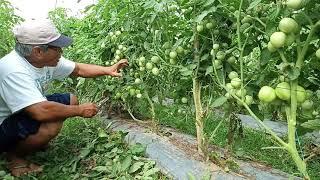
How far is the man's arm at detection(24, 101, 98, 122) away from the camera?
276 cm

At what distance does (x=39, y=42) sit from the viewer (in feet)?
9.32

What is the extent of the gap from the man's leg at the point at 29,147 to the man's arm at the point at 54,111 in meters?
0.07

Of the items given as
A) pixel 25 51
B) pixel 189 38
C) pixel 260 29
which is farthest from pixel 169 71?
pixel 260 29

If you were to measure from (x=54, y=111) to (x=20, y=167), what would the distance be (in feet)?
1.46

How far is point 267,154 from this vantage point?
136 inches

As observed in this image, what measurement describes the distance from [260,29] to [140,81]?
4.72 feet

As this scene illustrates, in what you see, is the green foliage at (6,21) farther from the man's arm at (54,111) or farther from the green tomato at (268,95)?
the green tomato at (268,95)

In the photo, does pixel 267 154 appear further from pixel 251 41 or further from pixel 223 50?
pixel 251 41

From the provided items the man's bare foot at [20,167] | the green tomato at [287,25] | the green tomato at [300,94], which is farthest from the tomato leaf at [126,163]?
the green tomato at [287,25]

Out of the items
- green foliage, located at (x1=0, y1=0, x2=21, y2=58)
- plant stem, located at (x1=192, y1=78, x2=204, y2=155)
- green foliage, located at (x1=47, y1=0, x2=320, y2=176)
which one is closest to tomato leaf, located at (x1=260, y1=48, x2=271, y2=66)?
green foliage, located at (x1=47, y1=0, x2=320, y2=176)

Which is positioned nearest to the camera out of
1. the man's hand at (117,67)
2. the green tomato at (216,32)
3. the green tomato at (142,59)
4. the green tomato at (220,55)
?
the green tomato at (220,55)

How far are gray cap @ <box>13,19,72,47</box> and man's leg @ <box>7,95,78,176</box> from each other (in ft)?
1.59

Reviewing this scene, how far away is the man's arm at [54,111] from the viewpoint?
9.06 feet

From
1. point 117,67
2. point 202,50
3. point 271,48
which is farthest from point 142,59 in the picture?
point 271,48
